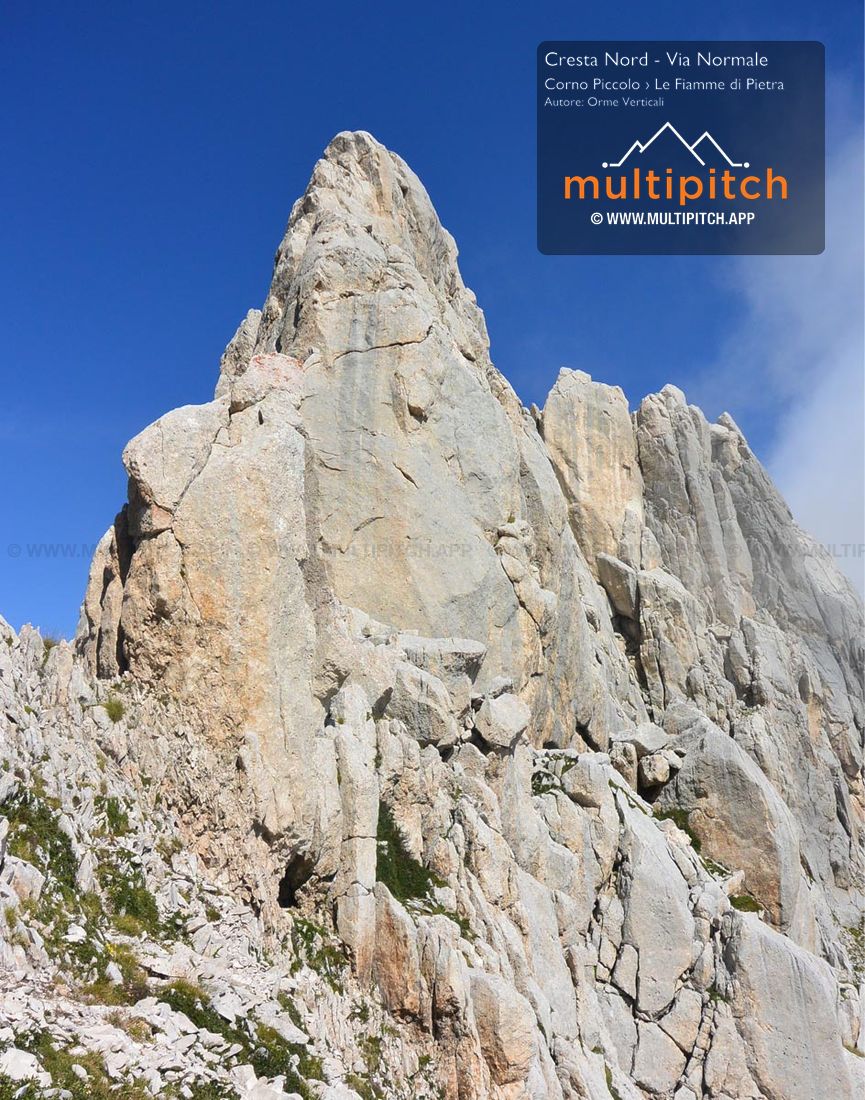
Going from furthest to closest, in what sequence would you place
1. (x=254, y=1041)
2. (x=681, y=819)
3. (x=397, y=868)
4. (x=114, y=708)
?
(x=681, y=819)
(x=397, y=868)
(x=114, y=708)
(x=254, y=1041)

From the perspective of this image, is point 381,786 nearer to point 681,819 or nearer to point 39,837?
point 39,837

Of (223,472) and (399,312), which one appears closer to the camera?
(223,472)

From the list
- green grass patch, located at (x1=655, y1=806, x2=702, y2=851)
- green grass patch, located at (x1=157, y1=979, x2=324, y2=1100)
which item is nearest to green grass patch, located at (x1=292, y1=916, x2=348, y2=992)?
green grass patch, located at (x1=157, y1=979, x2=324, y2=1100)

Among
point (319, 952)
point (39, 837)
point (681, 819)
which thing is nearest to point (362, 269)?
point (319, 952)

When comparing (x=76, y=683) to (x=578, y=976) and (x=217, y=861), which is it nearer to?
(x=217, y=861)

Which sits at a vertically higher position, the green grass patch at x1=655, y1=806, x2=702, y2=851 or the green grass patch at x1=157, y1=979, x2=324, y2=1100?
the green grass patch at x1=655, y1=806, x2=702, y2=851

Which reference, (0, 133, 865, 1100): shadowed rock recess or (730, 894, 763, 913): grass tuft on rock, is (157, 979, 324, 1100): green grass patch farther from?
(730, 894, 763, 913): grass tuft on rock

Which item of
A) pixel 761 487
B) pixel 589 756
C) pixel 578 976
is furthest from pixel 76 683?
pixel 761 487

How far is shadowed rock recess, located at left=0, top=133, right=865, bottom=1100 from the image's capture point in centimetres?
1795

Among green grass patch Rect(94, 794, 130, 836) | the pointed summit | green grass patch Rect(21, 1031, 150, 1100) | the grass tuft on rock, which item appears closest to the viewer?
green grass patch Rect(21, 1031, 150, 1100)

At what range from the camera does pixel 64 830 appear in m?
18.1

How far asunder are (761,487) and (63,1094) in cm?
8446

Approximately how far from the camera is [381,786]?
95.6 ft

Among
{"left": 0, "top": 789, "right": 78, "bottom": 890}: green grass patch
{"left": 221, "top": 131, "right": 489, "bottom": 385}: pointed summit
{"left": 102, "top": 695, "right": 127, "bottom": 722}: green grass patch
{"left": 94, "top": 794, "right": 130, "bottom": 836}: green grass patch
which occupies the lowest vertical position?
{"left": 0, "top": 789, "right": 78, "bottom": 890}: green grass patch
